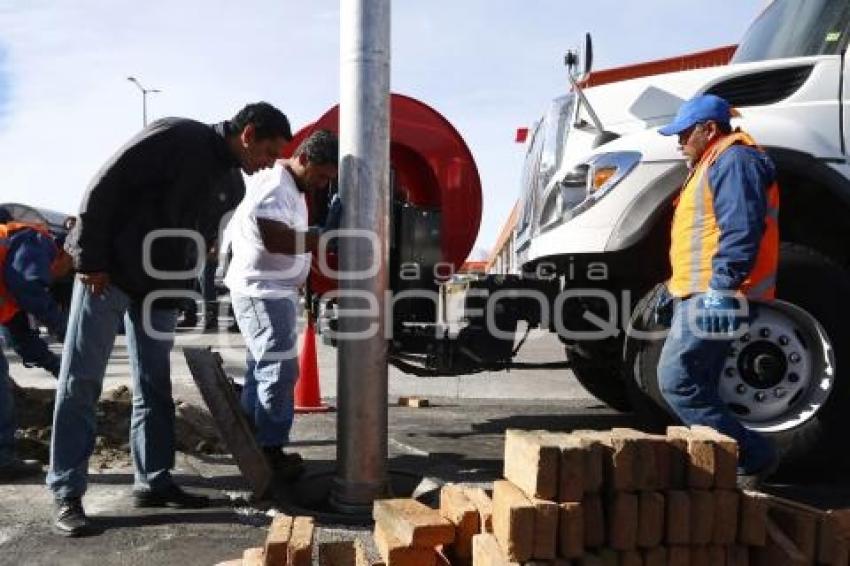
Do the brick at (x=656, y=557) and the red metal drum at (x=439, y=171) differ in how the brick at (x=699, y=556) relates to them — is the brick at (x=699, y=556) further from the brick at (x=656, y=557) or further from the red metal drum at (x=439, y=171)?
the red metal drum at (x=439, y=171)

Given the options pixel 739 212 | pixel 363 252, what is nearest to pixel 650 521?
pixel 739 212

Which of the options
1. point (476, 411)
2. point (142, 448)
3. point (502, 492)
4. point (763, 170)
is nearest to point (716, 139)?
point (763, 170)

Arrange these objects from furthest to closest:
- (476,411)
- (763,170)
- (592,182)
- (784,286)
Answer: (476,411) < (592,182) < (784,286) < (763,170)

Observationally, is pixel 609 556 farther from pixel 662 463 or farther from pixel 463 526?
pixel 463 526

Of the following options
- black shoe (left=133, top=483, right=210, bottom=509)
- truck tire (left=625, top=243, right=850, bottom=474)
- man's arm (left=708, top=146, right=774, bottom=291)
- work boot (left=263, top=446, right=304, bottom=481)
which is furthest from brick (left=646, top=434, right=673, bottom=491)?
black shoe (left=133, top=483, right=210, bottom=509)

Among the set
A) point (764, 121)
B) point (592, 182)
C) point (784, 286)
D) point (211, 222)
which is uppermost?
point (764, 121)

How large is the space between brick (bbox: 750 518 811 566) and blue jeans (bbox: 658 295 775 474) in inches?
33.3

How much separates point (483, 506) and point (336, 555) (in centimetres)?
52

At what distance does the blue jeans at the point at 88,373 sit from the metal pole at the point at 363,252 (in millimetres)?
897

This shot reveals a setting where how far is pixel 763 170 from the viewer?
3.54m

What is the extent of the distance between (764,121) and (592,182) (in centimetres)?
97

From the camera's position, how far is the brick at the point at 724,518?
257 cm

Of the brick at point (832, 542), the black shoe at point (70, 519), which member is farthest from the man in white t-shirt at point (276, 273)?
the brick at point (832, 542)

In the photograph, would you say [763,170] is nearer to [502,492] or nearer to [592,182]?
[592,182]
